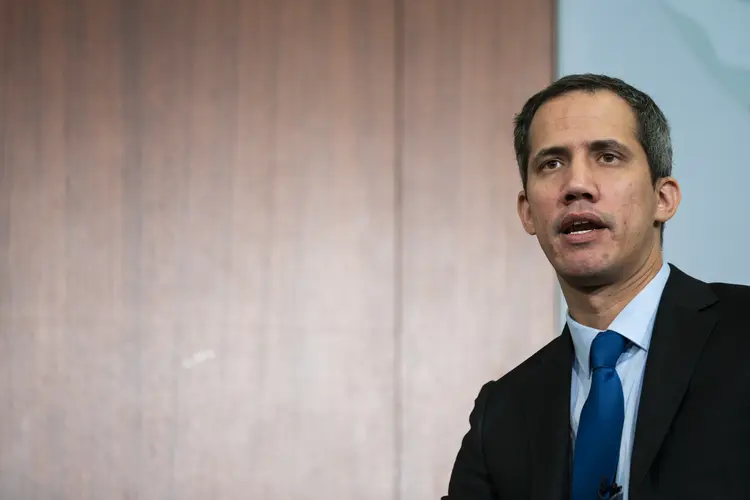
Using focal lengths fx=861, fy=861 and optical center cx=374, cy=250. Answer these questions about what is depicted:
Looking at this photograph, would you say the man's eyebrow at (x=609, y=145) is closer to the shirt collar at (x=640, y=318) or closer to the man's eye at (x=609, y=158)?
the man's eye at (x=609, y=158)

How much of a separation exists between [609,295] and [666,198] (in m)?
0.19

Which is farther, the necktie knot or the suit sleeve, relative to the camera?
the suit sleeve

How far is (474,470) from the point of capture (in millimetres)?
1462

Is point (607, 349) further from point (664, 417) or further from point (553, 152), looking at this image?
point (553, 152)

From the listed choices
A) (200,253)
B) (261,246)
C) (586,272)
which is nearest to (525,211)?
(586,272)

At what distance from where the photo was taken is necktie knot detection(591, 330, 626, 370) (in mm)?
1276

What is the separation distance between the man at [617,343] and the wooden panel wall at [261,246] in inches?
36.1

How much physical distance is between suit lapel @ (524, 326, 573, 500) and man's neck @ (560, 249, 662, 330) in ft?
0.38

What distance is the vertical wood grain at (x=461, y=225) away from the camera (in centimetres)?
234

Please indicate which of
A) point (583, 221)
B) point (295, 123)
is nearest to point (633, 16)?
point (295, 123)

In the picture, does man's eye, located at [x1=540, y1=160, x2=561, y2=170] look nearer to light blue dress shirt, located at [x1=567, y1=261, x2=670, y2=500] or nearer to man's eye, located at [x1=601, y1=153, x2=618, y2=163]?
man's eye, located at [x1=601, y1=153, x2=618, y2=163]

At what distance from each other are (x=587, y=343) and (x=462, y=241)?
1.05 meters

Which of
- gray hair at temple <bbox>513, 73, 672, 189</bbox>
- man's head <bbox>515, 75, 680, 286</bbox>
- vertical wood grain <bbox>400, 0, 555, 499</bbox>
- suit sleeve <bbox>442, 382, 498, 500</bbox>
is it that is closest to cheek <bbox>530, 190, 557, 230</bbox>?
man's head <bbox>515, 75, 680, 286</bbox>

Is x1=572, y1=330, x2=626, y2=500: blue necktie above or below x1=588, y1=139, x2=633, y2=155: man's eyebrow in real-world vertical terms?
below
